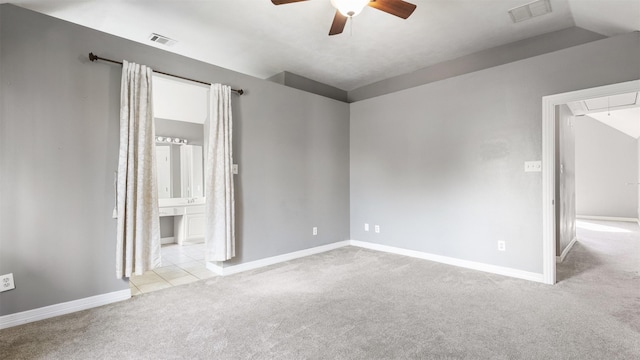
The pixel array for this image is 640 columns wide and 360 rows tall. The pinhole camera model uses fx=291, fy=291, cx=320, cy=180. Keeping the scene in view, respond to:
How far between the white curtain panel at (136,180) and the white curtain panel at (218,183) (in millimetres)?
601

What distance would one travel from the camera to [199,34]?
11.4 ft

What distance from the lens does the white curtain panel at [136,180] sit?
272cm

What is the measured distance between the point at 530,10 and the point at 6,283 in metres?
5.28

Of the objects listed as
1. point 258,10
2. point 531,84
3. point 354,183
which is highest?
point 258,10

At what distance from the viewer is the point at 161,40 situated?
358cm

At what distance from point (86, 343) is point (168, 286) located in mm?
1143

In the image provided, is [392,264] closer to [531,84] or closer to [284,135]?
[284,135]

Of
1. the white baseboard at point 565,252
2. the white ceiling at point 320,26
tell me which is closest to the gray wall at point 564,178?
the white baseboard at point 565,252

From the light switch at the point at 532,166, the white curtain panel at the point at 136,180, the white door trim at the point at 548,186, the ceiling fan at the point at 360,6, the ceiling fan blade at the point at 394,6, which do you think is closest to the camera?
the ceiling fan at the point at 360,6

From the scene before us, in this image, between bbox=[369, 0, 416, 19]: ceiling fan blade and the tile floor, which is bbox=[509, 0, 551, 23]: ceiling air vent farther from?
the tile floor

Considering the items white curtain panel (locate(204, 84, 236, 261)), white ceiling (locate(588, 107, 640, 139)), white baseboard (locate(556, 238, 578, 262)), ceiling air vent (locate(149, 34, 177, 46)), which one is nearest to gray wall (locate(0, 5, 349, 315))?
white curtain panel (locate(204, 84, 236, 261))

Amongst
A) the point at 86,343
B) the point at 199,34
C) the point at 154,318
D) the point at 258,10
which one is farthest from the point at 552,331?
the point at 199,34

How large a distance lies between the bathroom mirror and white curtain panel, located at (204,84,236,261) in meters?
2.64

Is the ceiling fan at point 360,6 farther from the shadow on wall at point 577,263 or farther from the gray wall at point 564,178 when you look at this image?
the shadow on wall at point 577,263
